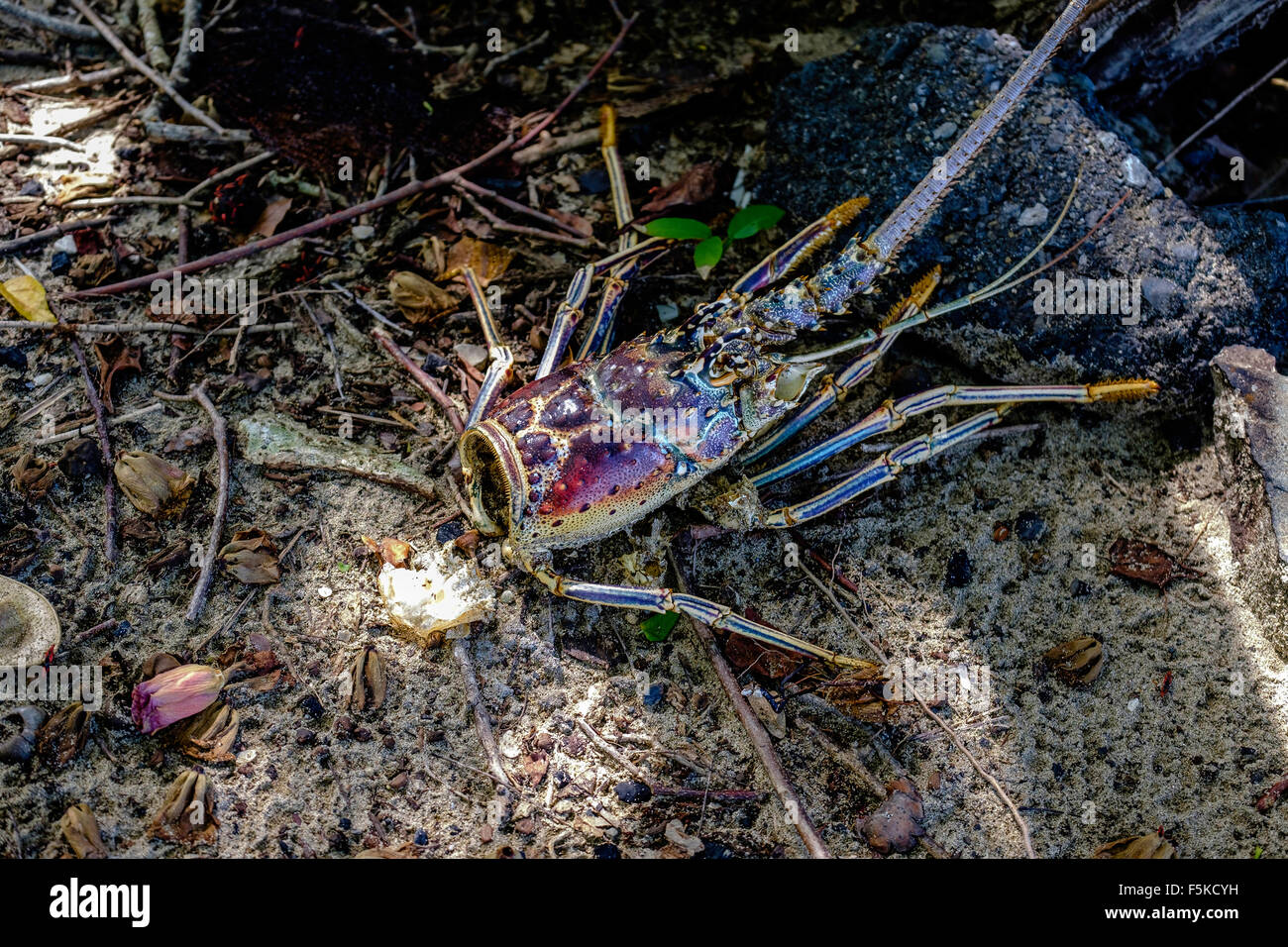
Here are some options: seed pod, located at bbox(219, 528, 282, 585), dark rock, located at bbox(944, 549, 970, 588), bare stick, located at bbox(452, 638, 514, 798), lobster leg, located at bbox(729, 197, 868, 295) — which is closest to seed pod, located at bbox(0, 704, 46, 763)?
seed pod, located at bbox(219, 528, 282, 585)

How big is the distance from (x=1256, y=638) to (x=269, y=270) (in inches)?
185

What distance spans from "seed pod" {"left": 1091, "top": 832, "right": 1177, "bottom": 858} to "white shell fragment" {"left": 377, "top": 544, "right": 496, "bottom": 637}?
8.22 feet

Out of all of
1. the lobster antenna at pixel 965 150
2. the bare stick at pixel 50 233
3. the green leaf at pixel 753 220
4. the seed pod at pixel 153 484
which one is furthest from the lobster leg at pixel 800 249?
the bare stick at pixel 50 233

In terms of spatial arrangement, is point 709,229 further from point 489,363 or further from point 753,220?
point 489,363

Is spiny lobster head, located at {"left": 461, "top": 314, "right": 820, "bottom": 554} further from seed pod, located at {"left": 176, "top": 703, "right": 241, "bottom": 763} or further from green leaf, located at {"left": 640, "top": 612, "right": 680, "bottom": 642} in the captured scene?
seed pod, located at {"left": 176, "top": 703, "right": 241, "bottom": 763}

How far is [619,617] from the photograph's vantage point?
3.83 metres

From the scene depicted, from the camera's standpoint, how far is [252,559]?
12.1 feet

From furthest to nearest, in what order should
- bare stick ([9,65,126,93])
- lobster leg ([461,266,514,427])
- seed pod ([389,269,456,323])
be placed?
bare stick ([9,65,126,93]), seed pod ([389,269,456,323]), lobster leg ([461,266,514,427])

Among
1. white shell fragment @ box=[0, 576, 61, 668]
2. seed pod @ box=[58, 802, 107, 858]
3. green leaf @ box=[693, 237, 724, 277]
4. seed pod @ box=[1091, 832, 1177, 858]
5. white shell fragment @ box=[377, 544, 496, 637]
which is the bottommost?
seed pod @ box=[58, 802, 107, 858]

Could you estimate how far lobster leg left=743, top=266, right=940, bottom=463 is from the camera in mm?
3781

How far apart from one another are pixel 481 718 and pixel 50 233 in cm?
316

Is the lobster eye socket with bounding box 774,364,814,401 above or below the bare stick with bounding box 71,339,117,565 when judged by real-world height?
above

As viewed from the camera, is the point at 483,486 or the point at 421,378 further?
the point at 421,378

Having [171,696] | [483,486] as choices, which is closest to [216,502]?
[171,696]
